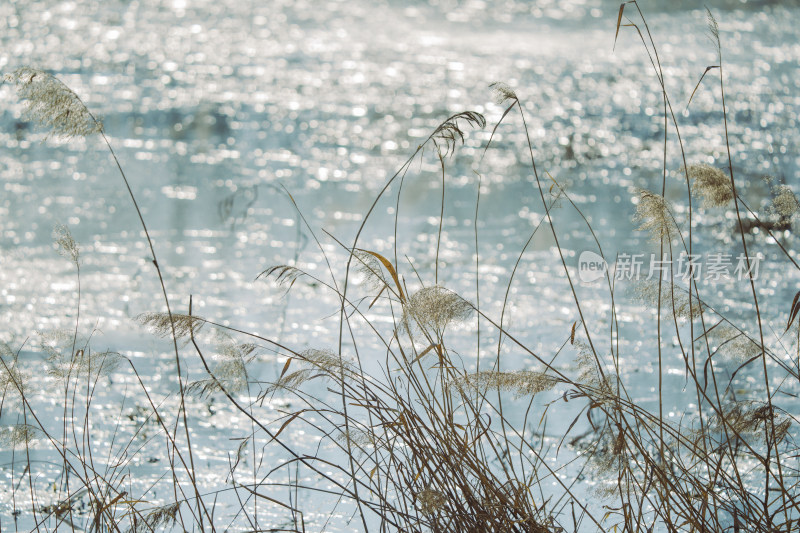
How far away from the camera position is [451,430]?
120 cm

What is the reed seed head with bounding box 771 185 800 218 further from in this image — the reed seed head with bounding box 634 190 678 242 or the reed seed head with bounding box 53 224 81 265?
the reed seed head with bounding box 53 224 81 265

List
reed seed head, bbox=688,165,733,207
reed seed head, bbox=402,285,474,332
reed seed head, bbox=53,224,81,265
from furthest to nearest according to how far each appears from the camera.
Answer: reed seed head, bbox=53,224,81,265, reed seed head, bbox=688,165,733,207, reed seed head, bbox=402,285,474,332

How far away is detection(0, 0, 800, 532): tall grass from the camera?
3.75 feet

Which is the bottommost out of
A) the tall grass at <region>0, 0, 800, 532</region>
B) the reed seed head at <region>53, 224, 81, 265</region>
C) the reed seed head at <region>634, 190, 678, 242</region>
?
the tall grass at <region>0, 0, 800, 532</region>

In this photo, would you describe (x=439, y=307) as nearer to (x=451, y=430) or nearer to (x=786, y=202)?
(x=451, y=430)

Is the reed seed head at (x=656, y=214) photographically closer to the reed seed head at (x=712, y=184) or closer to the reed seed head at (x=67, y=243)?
the reed seed head at (x=712, y=184)

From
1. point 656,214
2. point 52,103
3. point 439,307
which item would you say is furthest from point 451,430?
point 52,103

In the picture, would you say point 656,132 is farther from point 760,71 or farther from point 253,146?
point 253,146

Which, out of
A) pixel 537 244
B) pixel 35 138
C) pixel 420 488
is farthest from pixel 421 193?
pixel 420 488

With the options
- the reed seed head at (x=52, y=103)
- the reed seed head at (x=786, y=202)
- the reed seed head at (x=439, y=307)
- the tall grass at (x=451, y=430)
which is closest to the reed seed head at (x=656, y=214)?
the tall grass at (x=451, y=430)

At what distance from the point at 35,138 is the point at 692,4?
7397mm

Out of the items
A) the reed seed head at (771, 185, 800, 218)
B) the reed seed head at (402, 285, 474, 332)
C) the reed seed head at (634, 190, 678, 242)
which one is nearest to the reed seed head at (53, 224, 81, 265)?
the reed seed head at (402, 285, 474, 332)

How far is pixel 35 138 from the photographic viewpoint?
16.5 ft

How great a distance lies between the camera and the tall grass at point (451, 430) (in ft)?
3.75
